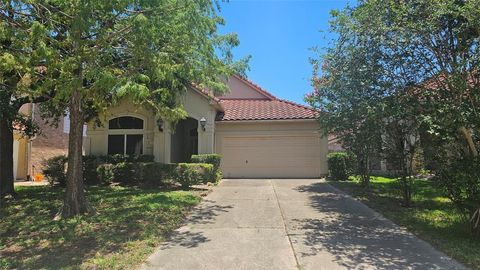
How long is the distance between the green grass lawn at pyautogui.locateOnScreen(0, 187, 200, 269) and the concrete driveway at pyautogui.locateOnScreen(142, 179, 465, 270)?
0.48 m

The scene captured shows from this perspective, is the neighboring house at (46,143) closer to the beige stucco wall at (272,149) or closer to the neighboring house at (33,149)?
the neighboring house at (33,149)

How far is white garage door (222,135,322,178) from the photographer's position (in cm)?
2080

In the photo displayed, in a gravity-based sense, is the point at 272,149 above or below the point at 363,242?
above

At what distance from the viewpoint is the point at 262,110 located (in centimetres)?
2219

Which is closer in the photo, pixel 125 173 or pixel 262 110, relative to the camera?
pixel 125 173

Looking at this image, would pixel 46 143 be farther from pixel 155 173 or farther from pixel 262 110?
pixel 262 110

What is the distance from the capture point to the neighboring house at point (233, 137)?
19.9 meters

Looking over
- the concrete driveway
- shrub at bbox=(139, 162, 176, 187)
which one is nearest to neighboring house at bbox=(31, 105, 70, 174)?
shrub at bbox=(139, 162, 176, 187)

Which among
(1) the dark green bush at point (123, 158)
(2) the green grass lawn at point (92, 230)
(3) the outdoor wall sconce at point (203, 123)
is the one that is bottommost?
(2) the green grass lawn at point (92, 230)

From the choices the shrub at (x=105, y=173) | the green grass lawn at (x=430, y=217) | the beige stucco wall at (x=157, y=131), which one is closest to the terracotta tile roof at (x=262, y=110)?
the beige stucco wall at (x=157, y=131)

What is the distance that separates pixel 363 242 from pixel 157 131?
1351cm

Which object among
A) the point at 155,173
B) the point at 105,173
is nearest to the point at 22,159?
the point at 105,173

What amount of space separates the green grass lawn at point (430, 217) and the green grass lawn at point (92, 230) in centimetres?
504

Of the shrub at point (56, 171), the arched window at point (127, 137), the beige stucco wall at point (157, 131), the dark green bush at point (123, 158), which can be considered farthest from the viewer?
the arched window at point (127, 137)
